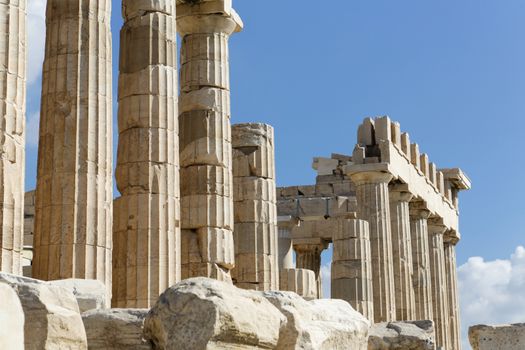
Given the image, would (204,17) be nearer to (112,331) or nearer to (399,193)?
(399,193)

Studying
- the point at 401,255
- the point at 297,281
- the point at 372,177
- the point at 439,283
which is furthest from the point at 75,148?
the point at 439,283

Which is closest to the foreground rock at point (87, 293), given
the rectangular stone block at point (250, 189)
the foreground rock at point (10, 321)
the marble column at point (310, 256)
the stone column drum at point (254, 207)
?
the foreground rock at point (10, 321)

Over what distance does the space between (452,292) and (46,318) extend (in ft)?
127

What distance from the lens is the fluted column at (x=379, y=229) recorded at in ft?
116

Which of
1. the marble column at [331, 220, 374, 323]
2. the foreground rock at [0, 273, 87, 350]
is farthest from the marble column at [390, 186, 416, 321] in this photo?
the foreground rock at [0, 273, 87, 350]

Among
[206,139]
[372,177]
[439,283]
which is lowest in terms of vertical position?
[439,283]

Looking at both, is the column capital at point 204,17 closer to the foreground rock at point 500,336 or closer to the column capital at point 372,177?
the column capital at point 372,177

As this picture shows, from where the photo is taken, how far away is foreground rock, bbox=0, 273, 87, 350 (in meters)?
8.30

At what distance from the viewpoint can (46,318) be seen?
330 inches

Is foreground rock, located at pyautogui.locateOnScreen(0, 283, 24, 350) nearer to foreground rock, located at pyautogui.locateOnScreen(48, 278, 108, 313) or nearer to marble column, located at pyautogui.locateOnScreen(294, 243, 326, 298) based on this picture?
foreground rock, located at pyautogui.locateOnScreen(48, 278, 108, 313)

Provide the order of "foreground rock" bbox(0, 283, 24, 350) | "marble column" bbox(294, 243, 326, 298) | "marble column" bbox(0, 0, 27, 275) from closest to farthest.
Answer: "foreground rock" bbox(0, 283, 24, 350), "marble column" bbox(0, 0, 27, 275), "marble column" bbox(294, 243, 326, 298)

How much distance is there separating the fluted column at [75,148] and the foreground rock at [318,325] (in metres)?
6.92

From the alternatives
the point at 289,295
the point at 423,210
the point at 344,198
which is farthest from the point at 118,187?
the point at 423,210

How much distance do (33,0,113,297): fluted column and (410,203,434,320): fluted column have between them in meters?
21.9
